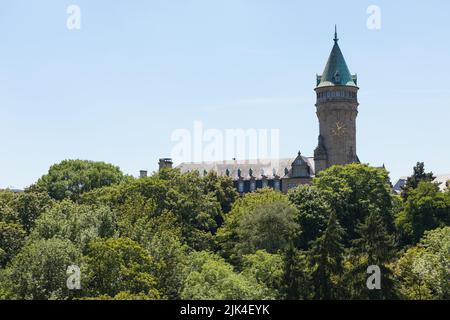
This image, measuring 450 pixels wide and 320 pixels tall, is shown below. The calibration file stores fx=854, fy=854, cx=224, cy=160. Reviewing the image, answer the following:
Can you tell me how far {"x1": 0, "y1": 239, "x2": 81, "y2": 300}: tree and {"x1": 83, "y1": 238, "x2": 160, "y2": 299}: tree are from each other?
1.24m

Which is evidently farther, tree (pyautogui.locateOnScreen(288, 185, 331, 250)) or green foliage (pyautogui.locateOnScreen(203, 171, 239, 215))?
green foliage (pyautogui.locateOnScreen(203, 171, 239, 215))

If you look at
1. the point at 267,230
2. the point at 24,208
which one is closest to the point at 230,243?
the point at 267,230

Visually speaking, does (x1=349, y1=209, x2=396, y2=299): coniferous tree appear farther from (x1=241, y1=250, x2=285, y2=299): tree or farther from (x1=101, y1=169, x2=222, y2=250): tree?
(x1=101, y1=169, x2=222, y2=250): tree

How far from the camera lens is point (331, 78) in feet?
453

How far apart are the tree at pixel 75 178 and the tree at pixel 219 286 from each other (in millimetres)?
54161

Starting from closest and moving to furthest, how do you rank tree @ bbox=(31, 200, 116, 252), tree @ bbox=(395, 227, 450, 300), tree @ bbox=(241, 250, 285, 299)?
tree @ bbox=(241, 250, 285, 299)
tree @ bbox=(395, 227, 450, 300)
tree @ bbox=(31, 200, 116, 252)

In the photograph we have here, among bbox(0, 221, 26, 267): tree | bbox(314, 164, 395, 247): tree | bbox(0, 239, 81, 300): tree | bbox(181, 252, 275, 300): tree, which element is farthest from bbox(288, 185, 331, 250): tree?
bbox(0, 239, 81, 300): tree

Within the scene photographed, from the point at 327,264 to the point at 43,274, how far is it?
19282 mm

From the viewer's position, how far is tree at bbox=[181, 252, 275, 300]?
54812 mm

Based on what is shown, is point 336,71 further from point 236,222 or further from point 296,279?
point 296,279

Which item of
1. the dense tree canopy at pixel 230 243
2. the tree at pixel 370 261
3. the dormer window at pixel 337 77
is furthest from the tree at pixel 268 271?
the dormer window at pixel 337 77

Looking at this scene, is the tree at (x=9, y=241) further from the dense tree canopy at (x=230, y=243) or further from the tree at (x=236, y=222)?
the tree at (x=236, y=222)

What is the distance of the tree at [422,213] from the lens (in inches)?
3098

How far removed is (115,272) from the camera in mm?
54406
